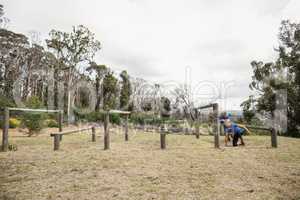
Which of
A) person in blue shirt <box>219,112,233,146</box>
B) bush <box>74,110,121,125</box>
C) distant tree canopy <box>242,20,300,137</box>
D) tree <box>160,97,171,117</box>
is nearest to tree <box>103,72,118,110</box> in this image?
tree <box>160,97,171,117</box>

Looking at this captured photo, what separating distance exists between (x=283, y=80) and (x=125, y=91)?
65.4 ft

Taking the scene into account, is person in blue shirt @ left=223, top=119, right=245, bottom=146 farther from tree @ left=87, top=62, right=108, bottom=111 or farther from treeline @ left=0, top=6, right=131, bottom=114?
tree @ left=87, top=62, right=108, bottom=111

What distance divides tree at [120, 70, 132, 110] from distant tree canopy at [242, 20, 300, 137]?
53.1 ft

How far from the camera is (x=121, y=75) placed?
111 ft

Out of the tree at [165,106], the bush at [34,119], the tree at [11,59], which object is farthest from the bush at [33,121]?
the tree at [165,106]

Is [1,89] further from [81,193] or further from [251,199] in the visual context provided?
[251,199]

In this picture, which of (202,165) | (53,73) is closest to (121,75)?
(53,73)

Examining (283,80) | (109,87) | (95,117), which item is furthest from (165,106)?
(283,80)

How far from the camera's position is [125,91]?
32.1m

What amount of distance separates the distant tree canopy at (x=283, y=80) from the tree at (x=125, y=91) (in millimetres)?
16185

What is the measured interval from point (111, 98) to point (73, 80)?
333 inches

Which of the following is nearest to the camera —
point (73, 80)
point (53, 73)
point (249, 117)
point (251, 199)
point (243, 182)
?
point (251, 199)

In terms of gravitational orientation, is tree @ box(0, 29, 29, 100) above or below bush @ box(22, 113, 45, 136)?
above

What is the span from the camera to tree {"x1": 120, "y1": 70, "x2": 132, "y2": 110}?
30.9m
